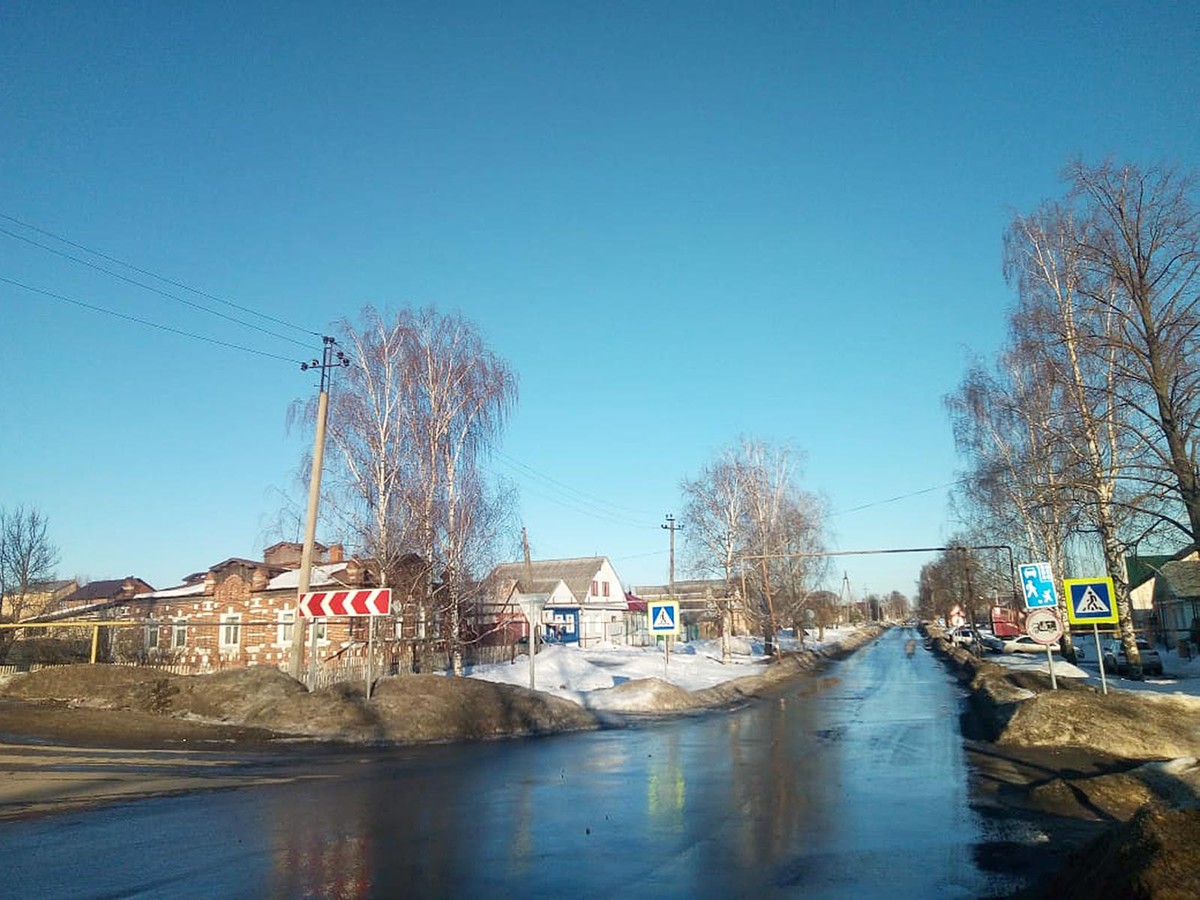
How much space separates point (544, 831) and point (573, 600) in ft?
215

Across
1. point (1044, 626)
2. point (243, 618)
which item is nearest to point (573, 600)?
point (243, 618)

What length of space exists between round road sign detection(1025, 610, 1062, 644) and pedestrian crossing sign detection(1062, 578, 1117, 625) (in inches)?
15.3

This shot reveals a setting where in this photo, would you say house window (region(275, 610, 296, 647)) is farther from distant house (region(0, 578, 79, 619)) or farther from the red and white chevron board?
the red and white chevron board

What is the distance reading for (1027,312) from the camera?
1080 inches

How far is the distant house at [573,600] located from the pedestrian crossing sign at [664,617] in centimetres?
1642

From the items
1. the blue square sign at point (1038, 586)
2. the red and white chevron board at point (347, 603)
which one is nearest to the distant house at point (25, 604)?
the red and white chevron board at point (347, 603)

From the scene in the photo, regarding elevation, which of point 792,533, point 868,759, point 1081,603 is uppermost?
point 792,533

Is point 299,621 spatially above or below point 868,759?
above

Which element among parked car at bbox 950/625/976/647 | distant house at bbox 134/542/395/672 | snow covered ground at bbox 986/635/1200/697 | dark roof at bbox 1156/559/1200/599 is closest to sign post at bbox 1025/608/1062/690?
snow covered ground at bbox 986/635/1200/697

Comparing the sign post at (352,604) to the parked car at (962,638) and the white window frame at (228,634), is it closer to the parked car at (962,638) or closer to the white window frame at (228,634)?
the white window frame at (228,634)

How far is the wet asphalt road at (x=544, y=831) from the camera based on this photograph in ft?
22.6

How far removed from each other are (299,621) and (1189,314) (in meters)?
22.9

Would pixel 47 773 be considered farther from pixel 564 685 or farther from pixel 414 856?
pixel 564 685

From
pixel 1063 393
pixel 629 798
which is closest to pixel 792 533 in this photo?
pixel 1063 393
